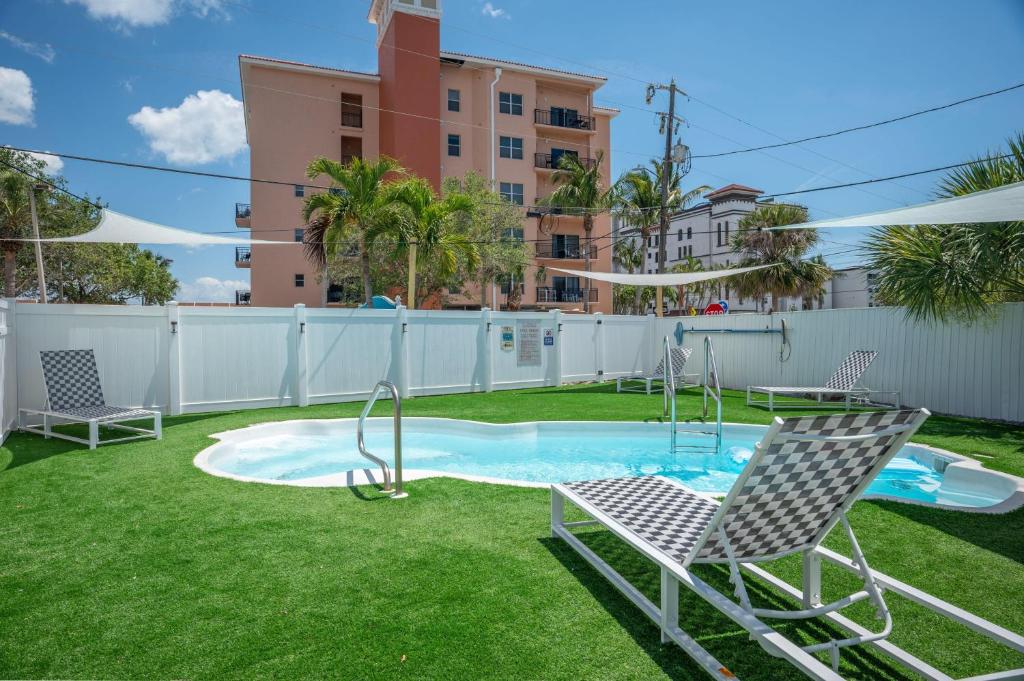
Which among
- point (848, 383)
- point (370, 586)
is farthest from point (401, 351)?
point (370, 586)

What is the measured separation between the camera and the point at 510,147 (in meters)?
31.0

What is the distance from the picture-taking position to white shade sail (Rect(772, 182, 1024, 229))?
16.7 ft

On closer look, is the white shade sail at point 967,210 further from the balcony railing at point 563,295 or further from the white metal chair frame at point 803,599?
the balcony railing at point 563,295

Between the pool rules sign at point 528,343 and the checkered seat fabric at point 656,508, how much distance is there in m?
9.62

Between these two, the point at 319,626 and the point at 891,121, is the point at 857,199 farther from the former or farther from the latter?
the point at 319,626

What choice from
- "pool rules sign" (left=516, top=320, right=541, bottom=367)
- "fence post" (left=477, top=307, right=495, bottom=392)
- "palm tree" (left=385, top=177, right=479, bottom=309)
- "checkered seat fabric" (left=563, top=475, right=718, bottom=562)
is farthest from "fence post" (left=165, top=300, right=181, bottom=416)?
"checkered seat fabric" (left=563, top=475, right=718, bottom=562)

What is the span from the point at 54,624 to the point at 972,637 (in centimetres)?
457

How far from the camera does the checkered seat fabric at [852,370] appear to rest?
35.3 ft

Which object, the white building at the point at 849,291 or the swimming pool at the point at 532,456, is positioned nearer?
the swimming pool at the point at 532,456

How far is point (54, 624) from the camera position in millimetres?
3006

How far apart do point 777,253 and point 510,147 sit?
14.4 metres

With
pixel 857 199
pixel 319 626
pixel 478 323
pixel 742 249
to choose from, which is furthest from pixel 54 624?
pixel 742 249

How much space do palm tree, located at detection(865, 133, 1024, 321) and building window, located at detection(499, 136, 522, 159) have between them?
23451mm

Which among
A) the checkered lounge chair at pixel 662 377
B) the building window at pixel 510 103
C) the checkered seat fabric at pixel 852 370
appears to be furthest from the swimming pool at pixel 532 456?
the building window at pixel 510 103
